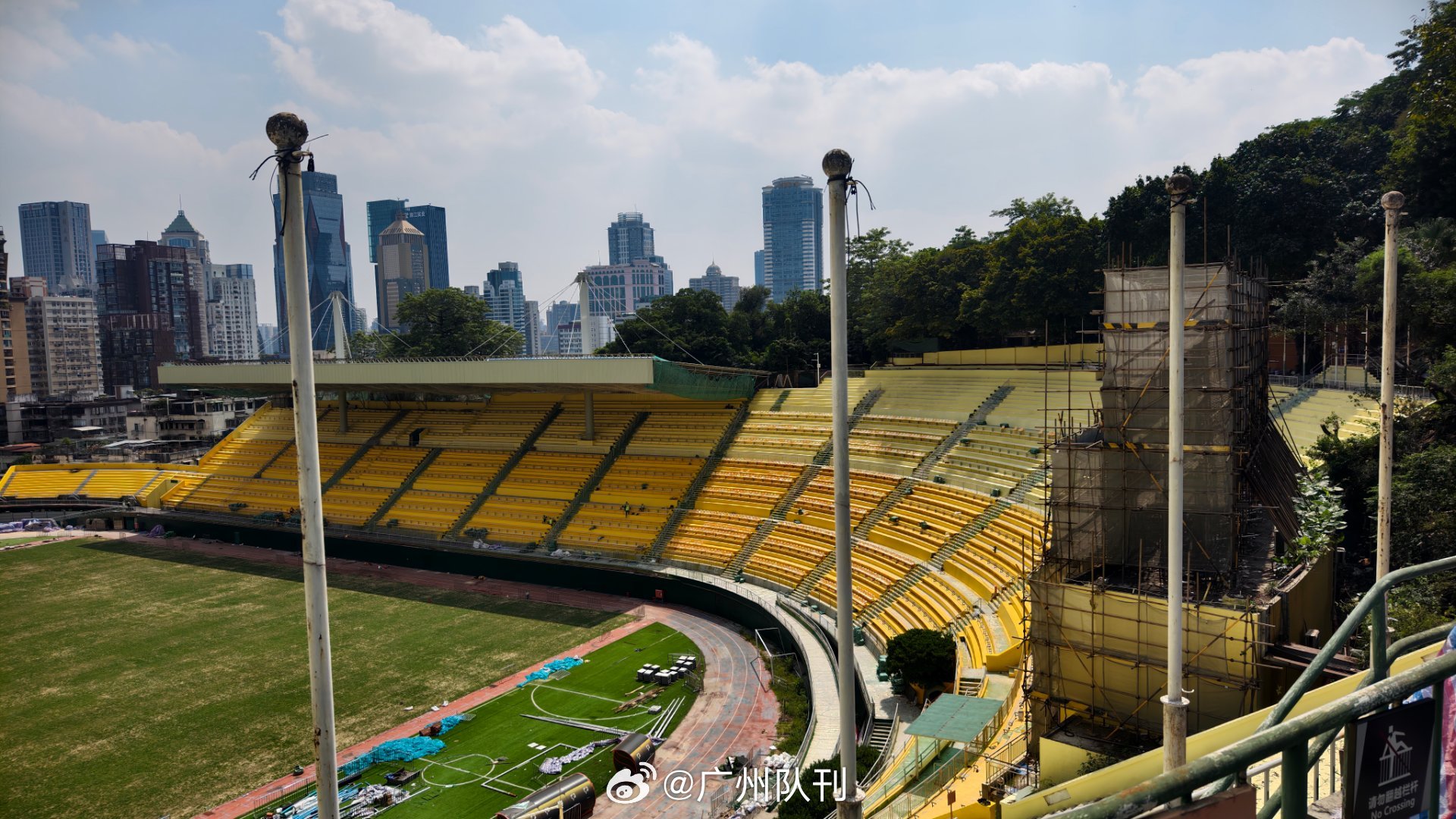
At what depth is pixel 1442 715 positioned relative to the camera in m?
3.74

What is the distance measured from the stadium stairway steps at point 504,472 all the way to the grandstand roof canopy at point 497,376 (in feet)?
6.27

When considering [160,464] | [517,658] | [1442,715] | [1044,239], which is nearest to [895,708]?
[517,658]

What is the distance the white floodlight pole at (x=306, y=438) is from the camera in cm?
638

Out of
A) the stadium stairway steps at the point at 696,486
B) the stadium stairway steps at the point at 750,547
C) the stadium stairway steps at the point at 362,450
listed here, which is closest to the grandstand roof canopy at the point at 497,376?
the stadium stairway steps at the point at 696,486

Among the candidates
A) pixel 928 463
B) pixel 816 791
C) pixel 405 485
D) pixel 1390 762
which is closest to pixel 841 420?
pixel 1390 762

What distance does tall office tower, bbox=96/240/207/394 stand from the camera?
121 m

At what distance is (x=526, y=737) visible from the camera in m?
18.6

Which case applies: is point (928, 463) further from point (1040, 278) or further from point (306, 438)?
point (306, 438)

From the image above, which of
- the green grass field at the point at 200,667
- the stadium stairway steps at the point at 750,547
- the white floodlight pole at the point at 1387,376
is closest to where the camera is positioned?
the white floodlight pole at the point at 1387,376

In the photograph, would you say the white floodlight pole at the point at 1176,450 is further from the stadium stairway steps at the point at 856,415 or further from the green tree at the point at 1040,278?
the green tree at the point at 1040,278

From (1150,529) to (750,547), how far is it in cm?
1636

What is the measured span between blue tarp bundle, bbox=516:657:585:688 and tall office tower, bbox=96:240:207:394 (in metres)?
122

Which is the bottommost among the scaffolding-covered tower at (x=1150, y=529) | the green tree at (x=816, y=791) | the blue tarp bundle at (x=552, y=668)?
the blue tarp bundle at (x=552, y=668)

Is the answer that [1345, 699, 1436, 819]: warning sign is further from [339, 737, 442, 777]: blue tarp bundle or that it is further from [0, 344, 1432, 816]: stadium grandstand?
[339, 737, 442, 777]: blue tarp bundle
